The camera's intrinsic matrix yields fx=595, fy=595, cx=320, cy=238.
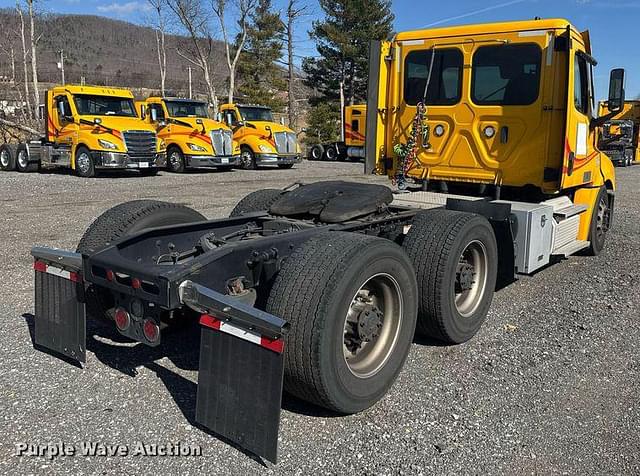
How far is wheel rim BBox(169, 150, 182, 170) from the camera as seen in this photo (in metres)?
20.3

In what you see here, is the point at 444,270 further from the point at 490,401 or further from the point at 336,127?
the point at 336,127

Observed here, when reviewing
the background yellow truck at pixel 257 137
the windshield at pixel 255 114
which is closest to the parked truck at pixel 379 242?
the background yellow truck at pixel 257 137

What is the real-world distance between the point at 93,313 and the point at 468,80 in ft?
14.5

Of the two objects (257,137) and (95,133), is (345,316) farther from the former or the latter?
(257,137)

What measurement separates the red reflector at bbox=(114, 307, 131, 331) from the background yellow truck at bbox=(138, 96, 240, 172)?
55.3 feet

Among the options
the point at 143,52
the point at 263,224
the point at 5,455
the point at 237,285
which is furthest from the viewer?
the point at 143,52

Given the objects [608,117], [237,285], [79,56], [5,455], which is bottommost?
[5,455]

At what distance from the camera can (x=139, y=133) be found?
17.8 meters

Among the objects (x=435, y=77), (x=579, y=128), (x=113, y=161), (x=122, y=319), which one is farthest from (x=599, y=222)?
(x=113, y=161)

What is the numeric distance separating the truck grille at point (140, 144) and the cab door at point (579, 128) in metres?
13.7

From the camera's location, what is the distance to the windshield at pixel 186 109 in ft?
67.8

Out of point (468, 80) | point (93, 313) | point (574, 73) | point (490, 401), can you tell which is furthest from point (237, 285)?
point (574, 73)

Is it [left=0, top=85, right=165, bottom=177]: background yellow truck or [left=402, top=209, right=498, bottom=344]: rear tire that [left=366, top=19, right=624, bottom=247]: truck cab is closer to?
[left=402, top=209, right=498, bottom=344]: rear tire

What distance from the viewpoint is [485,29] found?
6141 millimetres
